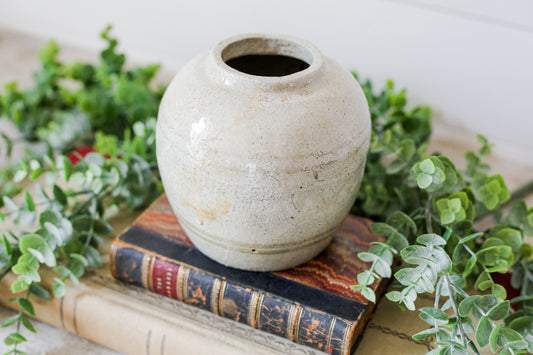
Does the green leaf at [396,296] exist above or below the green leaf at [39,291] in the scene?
above

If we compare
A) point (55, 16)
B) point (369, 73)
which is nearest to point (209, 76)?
point (369, 73)

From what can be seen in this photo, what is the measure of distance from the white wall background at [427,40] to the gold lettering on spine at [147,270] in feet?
2.34

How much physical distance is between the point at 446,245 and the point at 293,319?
218 mm

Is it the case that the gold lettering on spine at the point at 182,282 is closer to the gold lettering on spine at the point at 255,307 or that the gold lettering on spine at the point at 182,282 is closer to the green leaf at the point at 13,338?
the gold lettering on spine at the point at 255,307

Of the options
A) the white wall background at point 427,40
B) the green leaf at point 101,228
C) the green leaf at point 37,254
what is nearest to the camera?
the green leaf at point 37,254

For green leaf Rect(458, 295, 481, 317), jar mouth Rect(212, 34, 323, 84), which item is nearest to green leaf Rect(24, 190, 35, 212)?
jar mouth Rect(212, 34, 323, 84)

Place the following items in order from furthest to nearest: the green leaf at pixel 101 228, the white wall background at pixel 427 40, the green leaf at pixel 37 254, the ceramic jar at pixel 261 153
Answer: the white wall background at pixel 427 40 < the green leaf at pixel 101 228 < the green leaf at pixel 37 254 < the ceramic jar at pixel 261 153

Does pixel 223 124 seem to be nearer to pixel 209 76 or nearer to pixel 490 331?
pixel 209 76

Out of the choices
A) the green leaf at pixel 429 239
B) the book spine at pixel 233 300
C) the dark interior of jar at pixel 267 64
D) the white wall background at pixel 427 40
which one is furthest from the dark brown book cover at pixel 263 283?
the white wall background at pixel 427 40

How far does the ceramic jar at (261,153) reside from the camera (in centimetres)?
60

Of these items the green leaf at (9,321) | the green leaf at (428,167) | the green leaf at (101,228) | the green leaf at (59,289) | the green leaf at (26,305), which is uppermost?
the green leaf at (428,167)

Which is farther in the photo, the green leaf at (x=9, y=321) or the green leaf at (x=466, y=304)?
the green leaf at (x=9, y=321)

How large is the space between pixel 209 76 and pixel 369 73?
0.69 m

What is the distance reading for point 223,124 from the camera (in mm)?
606
